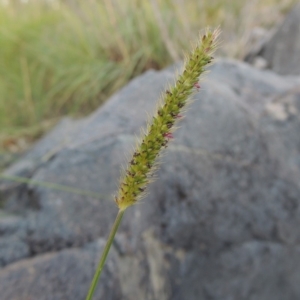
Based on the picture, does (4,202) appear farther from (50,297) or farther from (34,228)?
(50,297)

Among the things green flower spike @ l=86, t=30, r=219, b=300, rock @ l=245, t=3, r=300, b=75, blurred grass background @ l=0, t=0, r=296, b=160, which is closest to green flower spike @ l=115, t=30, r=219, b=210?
green flower spike @ l=86, t=30, r=219, b=300

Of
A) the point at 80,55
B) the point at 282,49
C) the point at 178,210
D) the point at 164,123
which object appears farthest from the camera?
the point at 282,49

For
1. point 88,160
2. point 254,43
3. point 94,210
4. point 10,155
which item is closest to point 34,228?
point 94,210

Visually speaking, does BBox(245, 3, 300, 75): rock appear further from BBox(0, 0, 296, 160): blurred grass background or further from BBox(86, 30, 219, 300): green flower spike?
BBox(86, 30, 219, 300): green flower spike

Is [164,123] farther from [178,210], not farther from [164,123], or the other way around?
[178,210]

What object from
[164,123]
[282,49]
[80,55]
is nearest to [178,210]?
[164,123]

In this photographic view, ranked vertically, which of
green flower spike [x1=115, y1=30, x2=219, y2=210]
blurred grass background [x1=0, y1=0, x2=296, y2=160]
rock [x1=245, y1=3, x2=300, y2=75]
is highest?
green flower spike [x1=115, y1=30, x2=219, y2=210]
